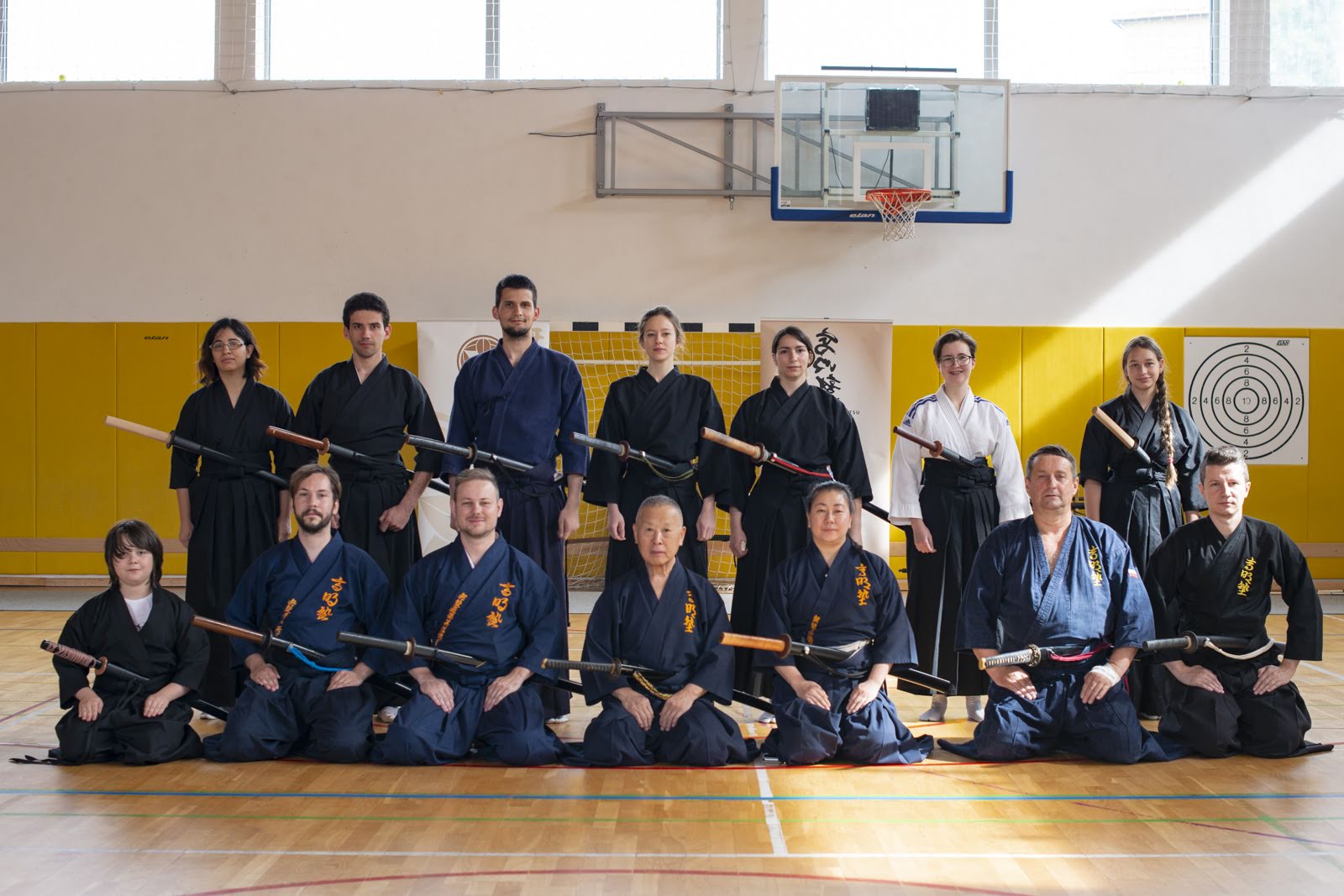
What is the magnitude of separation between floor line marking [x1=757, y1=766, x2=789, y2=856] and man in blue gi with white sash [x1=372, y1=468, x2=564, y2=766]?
71 centimetres

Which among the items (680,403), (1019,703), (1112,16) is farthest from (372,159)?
(1019,703)

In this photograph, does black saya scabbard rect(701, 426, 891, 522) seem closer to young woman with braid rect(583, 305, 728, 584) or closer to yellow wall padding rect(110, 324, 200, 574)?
young woman with braid rect(583, 305, 728, 584)

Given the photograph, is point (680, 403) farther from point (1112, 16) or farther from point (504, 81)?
point (1112, 16)

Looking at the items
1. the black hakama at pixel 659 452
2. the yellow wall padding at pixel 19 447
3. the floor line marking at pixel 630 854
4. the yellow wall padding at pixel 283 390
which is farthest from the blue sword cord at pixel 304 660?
the yellow wall padding at pixel 19 447

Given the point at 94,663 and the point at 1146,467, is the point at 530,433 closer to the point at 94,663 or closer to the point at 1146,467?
the point at 94,663

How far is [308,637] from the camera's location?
4.05 meters

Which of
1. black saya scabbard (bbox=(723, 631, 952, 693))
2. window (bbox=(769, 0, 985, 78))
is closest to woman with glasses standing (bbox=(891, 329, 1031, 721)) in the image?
black saya scabbard (bbox=(723, 631, 952, 693))

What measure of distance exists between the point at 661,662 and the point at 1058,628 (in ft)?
4.41

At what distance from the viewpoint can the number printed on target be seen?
27.5 ft

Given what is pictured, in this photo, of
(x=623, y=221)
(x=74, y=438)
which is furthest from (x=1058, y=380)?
(x=74, y=438)

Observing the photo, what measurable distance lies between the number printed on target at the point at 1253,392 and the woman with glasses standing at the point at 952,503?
4.37 meters

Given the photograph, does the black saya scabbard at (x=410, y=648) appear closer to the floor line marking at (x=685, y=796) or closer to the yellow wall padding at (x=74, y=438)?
the floor line marking at (x=685, y=796)

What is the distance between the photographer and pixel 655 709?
3973 millimetres

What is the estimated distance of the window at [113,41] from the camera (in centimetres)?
863
